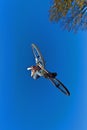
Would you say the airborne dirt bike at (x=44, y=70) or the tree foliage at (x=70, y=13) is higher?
the tree foliage at (x=70, y=13)

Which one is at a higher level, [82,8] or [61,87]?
[82,8]

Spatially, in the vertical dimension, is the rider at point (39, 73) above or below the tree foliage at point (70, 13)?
below

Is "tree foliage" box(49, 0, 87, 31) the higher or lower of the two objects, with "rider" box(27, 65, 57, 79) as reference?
higher

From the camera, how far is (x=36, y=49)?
1159 centimetres

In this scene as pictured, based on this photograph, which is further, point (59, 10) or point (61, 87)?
point (59, 10)

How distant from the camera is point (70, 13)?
40.2 ft

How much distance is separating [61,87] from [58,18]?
12.1 ft

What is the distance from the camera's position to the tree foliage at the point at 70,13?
11.5 m

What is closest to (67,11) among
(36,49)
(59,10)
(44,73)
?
(59,10)

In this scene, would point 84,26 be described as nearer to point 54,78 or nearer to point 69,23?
point 69,23

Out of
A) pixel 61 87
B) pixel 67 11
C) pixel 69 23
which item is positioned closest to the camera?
pixel 61 87

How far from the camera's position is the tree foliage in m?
11.5

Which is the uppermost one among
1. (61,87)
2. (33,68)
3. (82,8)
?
(82,8)

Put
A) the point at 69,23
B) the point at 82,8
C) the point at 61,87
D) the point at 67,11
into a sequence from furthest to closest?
the point at 69,23, the point at 67,11, the point at 82,8, the point at 61,87
